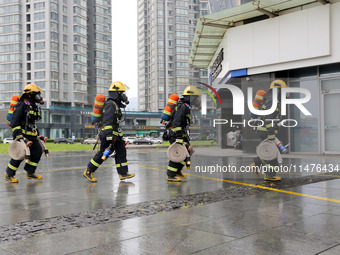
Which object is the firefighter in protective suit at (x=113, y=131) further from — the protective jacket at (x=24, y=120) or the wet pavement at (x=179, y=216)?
the protective jacket at (x=24, y=120)

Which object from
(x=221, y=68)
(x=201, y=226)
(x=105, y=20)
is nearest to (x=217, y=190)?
(x=201, y=226)

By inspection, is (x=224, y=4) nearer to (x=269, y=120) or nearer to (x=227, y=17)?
(x=227, y=17)

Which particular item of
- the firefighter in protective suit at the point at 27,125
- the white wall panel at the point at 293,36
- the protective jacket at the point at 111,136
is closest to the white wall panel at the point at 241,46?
the white wall panel at the point at 293,36

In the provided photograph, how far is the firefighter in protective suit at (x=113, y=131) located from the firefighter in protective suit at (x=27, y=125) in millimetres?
1379

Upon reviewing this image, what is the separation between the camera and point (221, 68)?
19172mm

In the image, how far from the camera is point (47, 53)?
3231 inches

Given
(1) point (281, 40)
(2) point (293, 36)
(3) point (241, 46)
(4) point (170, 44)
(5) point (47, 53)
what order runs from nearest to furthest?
(2) point (293, 36) < (1) point (281, 40) < (3) point (241, 46) < (5) point (47, 53) < (4) point (170, 44)

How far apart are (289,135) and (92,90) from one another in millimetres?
82927

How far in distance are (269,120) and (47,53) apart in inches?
3201

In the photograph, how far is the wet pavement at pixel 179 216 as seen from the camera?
11.5ft

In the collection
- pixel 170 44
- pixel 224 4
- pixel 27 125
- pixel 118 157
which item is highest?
pixel 170 44

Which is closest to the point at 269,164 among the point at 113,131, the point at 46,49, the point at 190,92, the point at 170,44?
the point at 190,92

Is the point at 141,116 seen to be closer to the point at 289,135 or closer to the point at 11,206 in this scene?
the point at 289,135

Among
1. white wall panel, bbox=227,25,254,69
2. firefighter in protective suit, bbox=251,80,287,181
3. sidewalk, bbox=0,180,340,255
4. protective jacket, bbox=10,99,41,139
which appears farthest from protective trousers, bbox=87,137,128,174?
white wall panel, bbox=227,25,254,69
